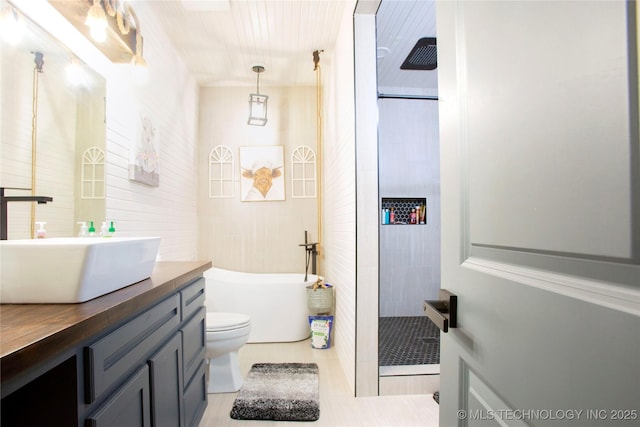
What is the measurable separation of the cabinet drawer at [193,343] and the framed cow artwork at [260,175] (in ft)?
7.21

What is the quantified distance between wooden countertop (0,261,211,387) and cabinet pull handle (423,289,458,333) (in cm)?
77

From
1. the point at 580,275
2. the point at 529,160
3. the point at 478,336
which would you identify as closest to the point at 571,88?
the point at 529,160

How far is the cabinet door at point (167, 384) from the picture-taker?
3.90ft

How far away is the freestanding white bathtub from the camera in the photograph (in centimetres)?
330

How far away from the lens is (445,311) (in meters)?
0.77

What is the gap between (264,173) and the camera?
3977mm

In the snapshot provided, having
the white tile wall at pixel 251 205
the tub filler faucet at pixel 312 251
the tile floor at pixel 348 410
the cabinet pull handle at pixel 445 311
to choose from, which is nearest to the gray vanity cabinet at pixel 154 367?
the tile floor at pixel 348 410

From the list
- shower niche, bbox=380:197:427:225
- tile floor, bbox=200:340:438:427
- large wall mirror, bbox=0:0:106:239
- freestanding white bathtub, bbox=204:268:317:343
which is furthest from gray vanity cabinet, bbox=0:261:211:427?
shower niche, bbox=380:197:427:225

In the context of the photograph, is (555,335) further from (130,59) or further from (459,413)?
(130,59)

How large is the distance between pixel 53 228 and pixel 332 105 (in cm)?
249

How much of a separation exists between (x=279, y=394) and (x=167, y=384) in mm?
1077

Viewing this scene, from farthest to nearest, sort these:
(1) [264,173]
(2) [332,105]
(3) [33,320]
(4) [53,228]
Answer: (1) [264,173], (2) [332,105], (4) [53,228], (3) [33,320]

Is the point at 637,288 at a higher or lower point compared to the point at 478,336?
higher

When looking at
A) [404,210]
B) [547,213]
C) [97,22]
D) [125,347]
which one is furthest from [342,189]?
[547,213]
